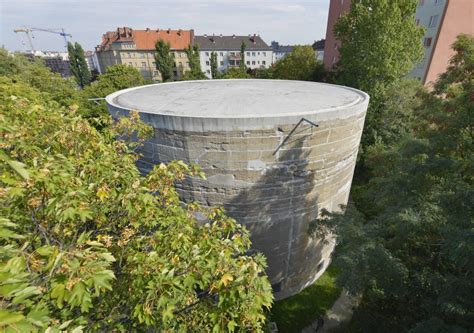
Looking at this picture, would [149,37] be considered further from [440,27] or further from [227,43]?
[440,27]

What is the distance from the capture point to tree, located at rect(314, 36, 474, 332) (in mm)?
5777

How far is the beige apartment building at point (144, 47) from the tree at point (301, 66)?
3642 cm

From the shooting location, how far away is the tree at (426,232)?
5777 mm

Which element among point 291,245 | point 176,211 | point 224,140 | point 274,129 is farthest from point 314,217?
point 176,211

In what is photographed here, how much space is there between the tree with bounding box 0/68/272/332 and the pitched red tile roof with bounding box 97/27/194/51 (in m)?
65.4

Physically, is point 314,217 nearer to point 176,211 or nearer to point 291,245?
point 291,245

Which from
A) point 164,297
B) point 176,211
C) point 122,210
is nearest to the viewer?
point 164,297

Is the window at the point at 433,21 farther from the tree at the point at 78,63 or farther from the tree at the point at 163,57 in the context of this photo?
the tree at the point at 78,63

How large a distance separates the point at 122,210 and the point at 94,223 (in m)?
0.79

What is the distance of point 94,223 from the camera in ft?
16.7

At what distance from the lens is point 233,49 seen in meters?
67.3

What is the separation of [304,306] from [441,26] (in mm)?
28744

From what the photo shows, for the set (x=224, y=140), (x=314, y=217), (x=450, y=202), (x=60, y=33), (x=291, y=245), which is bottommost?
(x=291, y=245)

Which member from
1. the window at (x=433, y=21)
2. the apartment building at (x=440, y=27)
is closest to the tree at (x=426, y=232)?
the apartment building at (x=440, y=27)
